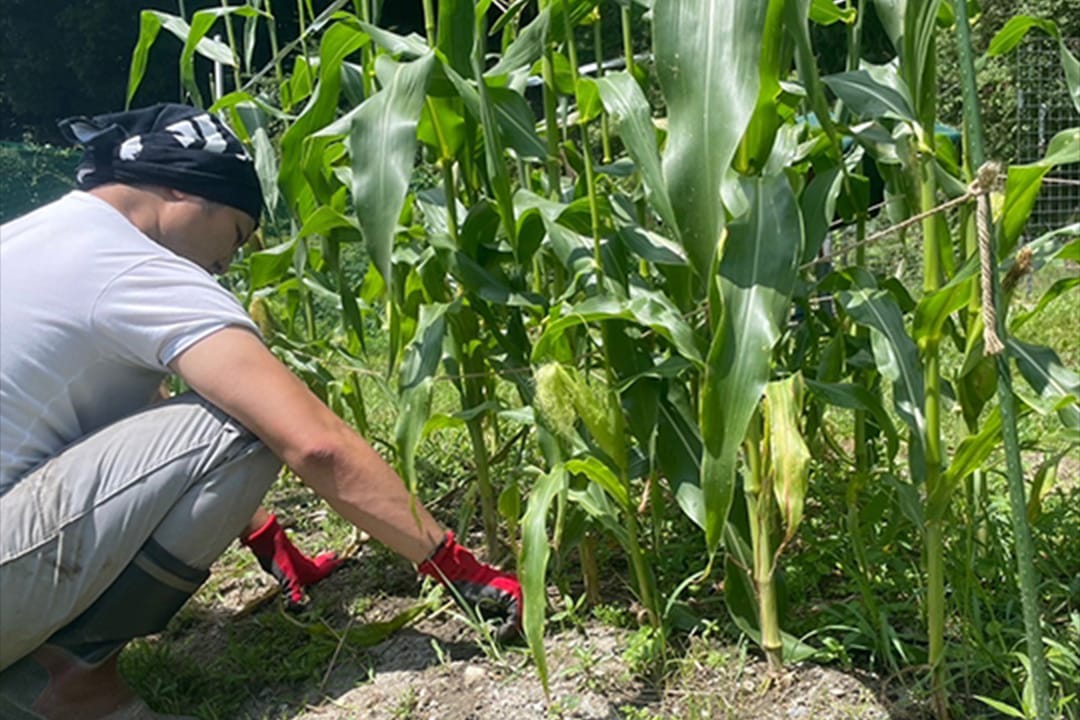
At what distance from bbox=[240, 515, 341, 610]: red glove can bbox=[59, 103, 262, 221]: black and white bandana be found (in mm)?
683

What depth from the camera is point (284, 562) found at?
82.4 inches

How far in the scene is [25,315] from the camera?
5.16 ft

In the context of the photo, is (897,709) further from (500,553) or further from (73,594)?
(73,594)

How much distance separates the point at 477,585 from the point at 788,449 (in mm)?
668

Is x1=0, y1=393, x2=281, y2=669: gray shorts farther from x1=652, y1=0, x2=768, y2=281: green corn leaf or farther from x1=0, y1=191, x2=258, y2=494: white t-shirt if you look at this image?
x1=652, y1=0, x2=768, y2=281: green corn leaf

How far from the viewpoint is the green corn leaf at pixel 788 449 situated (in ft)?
4.07

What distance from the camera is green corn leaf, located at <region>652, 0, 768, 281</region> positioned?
1.09 metres

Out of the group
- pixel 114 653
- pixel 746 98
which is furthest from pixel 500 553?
pixel 746 98

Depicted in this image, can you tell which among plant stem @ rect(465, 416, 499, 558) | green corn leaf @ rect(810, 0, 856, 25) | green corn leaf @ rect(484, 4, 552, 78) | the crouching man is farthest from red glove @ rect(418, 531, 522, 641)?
green corn leaf @ rect(810, 0, 856, 25)

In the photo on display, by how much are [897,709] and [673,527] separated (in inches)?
24.5

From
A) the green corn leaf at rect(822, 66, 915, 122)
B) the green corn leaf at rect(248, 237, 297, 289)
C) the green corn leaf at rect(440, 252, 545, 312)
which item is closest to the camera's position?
the green corn leaf at rect(822, 66, 915, 122)

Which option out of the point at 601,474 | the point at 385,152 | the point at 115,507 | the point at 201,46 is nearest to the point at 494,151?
the point at 385,152

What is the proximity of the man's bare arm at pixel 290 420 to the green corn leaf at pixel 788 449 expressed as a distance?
533mm

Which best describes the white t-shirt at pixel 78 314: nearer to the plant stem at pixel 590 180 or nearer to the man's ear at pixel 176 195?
the man's ear at pixel 176 195
